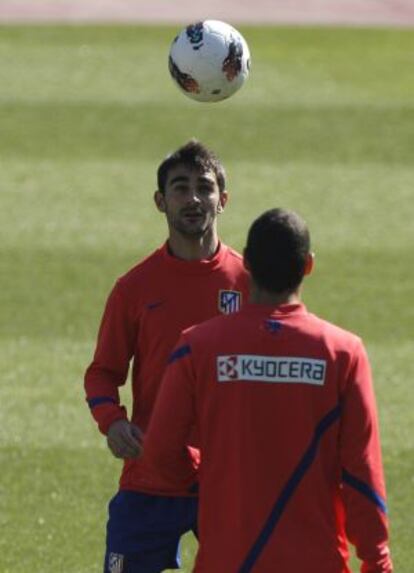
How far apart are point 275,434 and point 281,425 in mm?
33

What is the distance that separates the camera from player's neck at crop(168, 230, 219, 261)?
6867 mm

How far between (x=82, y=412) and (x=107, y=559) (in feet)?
13.3

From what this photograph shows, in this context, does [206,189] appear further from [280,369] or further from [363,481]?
[363,481]

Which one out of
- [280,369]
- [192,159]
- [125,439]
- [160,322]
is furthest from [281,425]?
[192,159]

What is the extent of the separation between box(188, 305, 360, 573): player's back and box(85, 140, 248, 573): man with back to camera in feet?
4.40

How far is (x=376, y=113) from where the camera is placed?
63.0ft

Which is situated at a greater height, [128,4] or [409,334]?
[128,4]

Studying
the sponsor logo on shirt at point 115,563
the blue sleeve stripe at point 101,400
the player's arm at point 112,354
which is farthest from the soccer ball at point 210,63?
the sponsor logo on shirt at point 115,563

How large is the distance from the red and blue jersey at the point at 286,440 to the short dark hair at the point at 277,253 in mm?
86

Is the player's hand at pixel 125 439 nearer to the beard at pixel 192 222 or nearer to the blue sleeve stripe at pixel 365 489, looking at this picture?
the beard at pixel 192 222

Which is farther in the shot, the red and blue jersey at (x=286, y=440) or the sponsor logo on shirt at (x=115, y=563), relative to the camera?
the sponsor logo on shirt at (x=115, y=563)

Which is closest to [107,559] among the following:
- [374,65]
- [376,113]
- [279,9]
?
[376,113]

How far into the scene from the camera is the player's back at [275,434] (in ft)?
17.5

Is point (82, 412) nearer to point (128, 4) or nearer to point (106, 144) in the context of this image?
point (106, 144)
